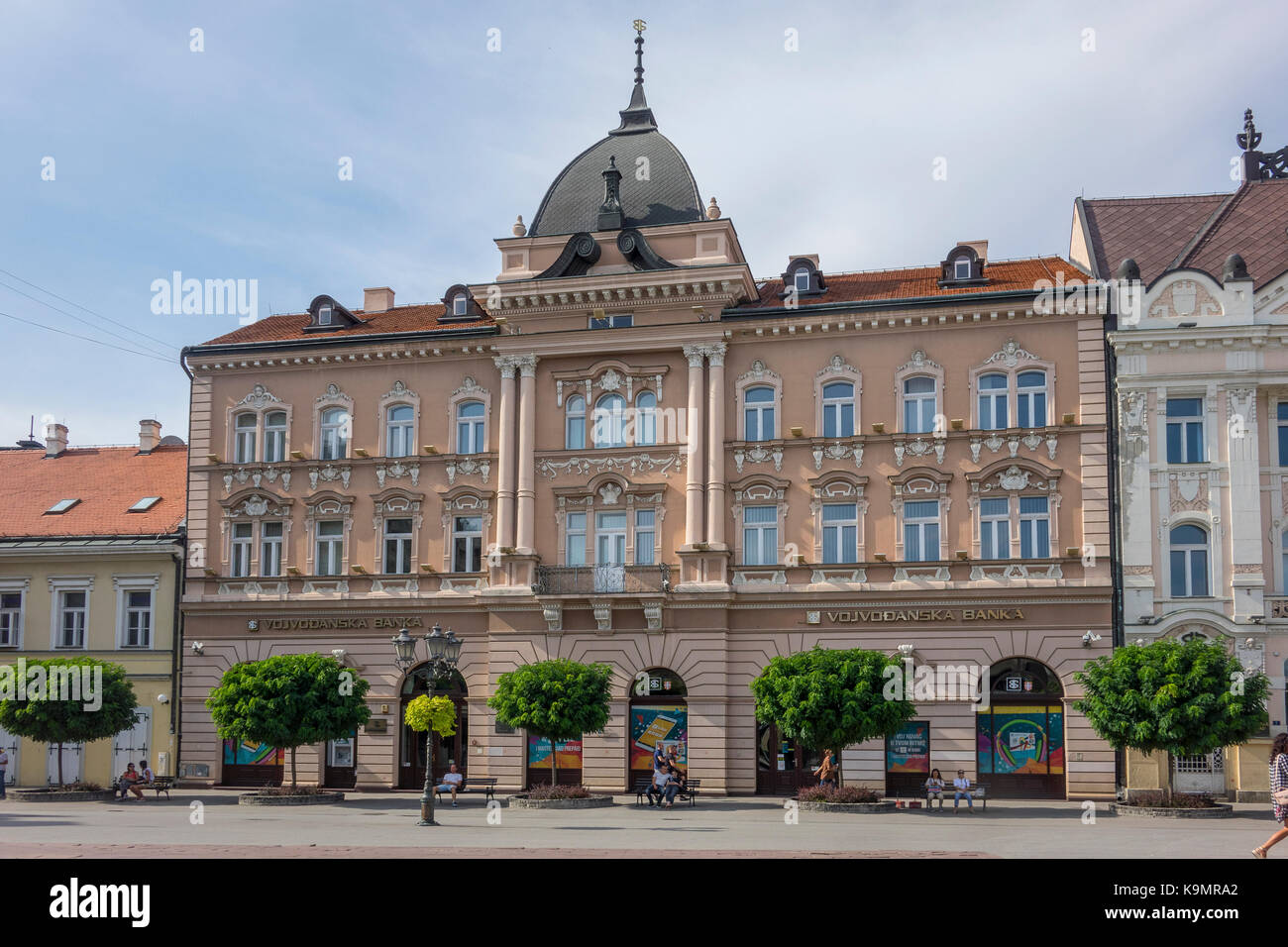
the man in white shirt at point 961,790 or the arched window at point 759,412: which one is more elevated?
the arched window at point 759,412

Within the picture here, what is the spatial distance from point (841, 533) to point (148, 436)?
27.8 meters

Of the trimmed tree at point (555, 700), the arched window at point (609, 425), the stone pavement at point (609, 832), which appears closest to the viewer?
the stone pavement at point (609, 832)

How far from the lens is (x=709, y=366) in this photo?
4059 cm

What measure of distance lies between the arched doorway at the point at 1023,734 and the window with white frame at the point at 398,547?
1785 cm

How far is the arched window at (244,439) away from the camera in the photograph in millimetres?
44625

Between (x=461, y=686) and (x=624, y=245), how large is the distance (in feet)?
46.9

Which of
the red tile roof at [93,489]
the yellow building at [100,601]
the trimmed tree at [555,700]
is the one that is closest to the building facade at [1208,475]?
the trimmed tree at [555,700]

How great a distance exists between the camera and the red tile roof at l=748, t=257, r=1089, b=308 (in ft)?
132

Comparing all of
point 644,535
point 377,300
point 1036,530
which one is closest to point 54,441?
point 377,300

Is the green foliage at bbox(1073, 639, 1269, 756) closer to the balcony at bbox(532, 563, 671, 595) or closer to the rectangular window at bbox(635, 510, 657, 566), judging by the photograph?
the balcony at bbox(532, 563, 671, 595)

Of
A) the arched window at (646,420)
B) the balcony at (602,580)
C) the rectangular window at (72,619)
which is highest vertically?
the arched window at (646,420)

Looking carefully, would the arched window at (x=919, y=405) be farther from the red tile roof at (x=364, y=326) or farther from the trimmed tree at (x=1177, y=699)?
the red tile roof at (x=364, y=326)

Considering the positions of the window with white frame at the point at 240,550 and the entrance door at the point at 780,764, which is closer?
the entrance door at the point at 780,764
